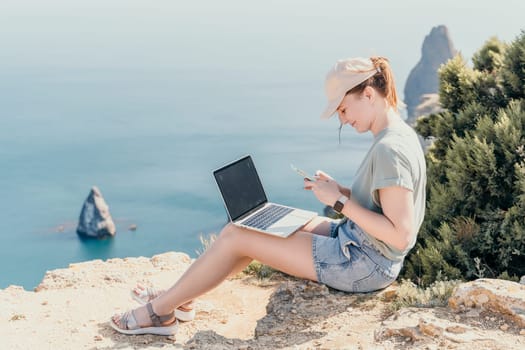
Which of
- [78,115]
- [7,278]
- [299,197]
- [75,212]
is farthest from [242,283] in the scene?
[78,115]

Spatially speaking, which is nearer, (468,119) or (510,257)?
(510,257)

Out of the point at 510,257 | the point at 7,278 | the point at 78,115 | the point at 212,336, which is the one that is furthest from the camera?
the point at 78,115

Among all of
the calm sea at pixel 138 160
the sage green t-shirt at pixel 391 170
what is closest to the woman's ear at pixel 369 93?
the sage green t-shirt at pixel 391 170

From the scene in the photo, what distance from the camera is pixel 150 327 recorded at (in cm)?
439

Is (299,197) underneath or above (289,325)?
underneath

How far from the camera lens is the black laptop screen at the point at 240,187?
443cm

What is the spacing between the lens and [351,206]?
373 centimetres

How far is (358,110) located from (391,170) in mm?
461

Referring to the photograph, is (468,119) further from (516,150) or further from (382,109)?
(382,109)

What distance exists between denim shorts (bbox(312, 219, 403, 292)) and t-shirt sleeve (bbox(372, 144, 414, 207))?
21.5 inches

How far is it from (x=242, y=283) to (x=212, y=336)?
1.50m

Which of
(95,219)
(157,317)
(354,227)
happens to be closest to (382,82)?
(354,227)

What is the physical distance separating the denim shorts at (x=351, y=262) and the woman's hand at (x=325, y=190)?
0.36 m

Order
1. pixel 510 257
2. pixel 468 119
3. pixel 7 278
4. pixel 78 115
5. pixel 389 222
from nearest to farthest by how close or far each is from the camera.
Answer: pixel 389 222
pixel 510 257
pixel 468 119
pixel 7 278
pixel 78 115
